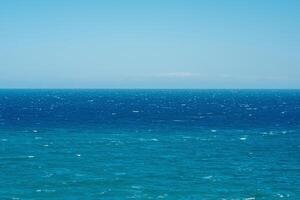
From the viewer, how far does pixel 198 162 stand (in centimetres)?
5538

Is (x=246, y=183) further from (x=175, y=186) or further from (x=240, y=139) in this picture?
(x=240, y=139)

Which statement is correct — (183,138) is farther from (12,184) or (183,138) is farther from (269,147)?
(12,184)

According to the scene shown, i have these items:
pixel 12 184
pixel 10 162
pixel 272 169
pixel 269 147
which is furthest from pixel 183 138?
pixel 12 184

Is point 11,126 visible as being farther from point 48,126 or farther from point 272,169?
point 272,169

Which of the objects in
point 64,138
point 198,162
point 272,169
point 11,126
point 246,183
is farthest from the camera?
point 11,126

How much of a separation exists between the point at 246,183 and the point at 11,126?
63262 mm

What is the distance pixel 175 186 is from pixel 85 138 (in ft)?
117

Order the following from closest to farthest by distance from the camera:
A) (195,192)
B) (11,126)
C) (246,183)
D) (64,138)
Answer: (195,192) < (246,183) < (64,138) < (11,126)

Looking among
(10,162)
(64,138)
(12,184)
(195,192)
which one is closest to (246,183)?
(195,192)

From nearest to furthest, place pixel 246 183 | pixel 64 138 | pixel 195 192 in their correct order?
pixel 195 192 < pixel 246 183 < pixel 64 138

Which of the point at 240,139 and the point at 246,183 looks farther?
the point at 240,139

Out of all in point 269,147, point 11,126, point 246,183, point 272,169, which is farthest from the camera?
point 11,126

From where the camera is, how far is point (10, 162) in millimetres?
53875

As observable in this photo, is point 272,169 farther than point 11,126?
No
